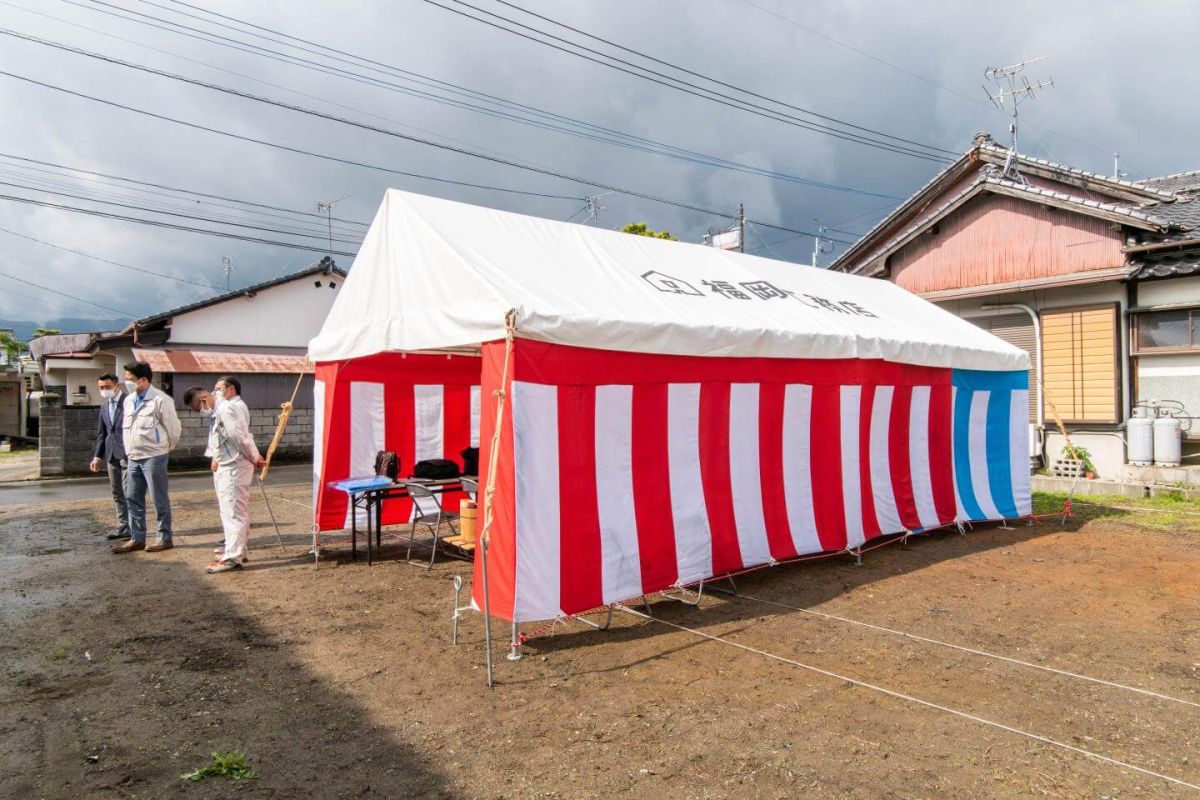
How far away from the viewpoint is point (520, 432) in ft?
13.0

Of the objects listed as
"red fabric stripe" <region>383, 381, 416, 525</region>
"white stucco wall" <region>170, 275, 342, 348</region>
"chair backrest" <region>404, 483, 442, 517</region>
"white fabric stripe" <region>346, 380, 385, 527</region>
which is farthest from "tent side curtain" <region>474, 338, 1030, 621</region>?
"white stucco wall" <region>170, 275, 342, 348</region>

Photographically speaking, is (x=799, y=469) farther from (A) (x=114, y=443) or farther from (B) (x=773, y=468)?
(A) (x=114, y=443)

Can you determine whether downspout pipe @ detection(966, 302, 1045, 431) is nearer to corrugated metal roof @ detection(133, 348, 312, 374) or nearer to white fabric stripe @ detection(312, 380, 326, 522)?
white fabric stripe @ detection(312, 380, 326, 522)

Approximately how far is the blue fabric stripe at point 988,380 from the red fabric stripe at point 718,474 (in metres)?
3.37

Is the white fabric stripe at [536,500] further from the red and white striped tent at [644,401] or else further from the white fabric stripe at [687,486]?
the white fabric stripe at [687,486]

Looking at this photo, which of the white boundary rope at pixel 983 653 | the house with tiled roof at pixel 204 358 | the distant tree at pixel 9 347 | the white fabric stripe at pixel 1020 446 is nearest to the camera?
the white boundary rope at pixel 983 653

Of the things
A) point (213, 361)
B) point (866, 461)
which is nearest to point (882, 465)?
point (866, 461)

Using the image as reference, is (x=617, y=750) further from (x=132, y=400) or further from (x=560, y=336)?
(x=132, y=400)

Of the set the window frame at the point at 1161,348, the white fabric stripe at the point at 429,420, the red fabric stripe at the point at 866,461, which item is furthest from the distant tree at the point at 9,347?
the window frame at the point at 1161,348

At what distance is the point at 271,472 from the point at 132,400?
8576 mm

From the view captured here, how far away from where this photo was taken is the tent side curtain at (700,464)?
13.2 ft

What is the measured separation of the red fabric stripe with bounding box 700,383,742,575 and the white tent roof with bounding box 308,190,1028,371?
370mm

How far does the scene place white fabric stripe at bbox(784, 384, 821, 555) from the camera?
562 cm

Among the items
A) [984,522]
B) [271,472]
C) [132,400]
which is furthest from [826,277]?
[271,472]
